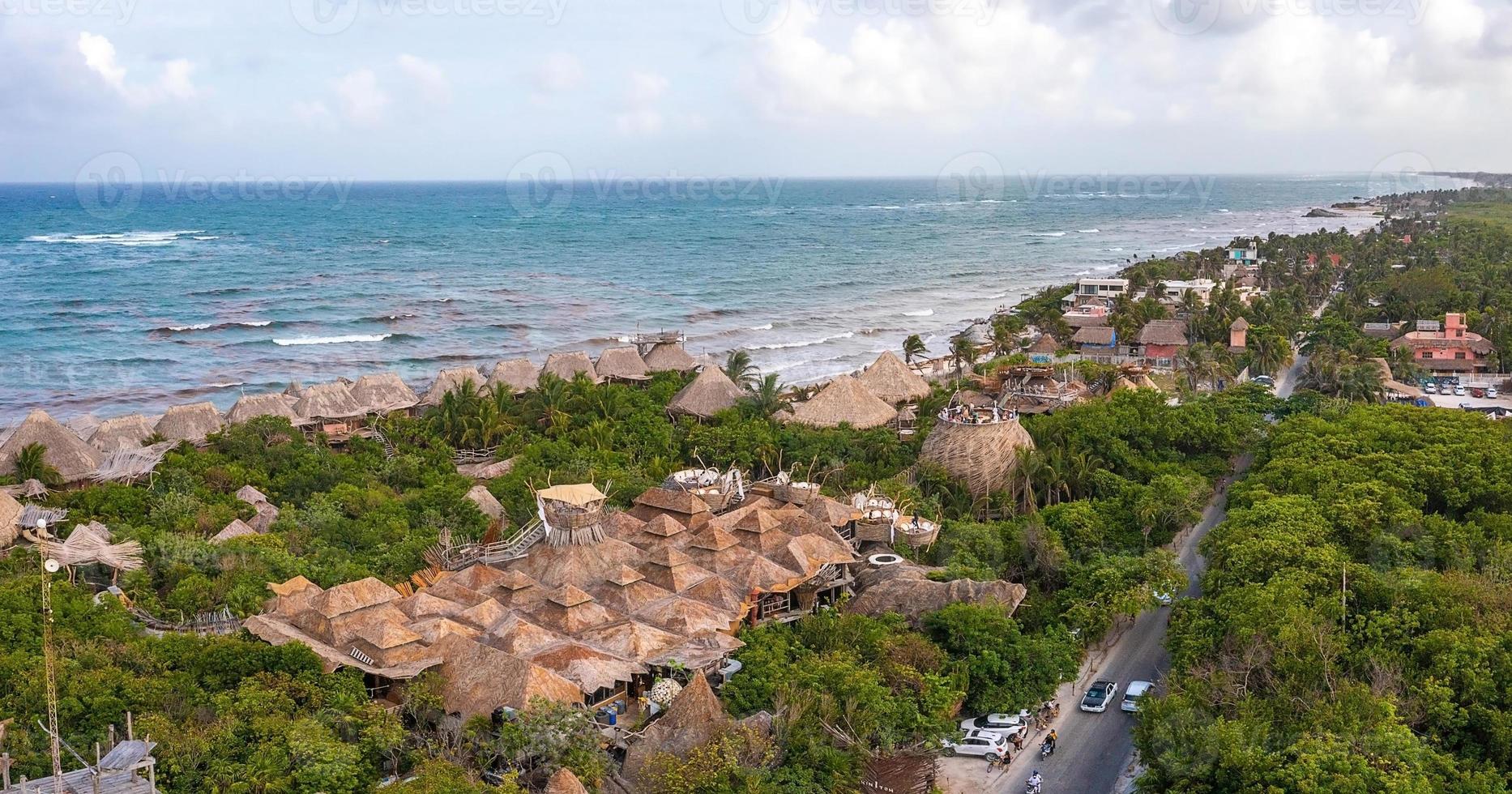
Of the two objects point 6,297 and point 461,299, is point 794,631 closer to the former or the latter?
point 461,299

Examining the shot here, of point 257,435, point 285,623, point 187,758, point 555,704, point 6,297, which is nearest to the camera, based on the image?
point 187,758

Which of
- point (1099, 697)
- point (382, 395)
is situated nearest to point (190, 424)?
point (382, 395)

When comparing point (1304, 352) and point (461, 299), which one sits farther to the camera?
point (461, 299)

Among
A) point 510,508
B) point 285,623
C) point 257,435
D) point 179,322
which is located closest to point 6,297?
point 179,322

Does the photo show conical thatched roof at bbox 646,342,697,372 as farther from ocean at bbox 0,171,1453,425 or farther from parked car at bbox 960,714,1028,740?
parked car at bbox 960,714,1028,740

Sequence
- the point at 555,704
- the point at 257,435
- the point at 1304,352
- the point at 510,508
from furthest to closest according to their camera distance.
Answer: the point at 1304,352, the point at 257,435, the point at 510,508, the point at 555,704

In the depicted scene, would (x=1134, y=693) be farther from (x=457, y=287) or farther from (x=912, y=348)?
(x=457, y=287)

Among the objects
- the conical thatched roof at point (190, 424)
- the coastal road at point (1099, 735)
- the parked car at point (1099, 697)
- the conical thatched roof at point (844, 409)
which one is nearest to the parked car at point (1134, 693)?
the coastal road at point (1099, 735)
